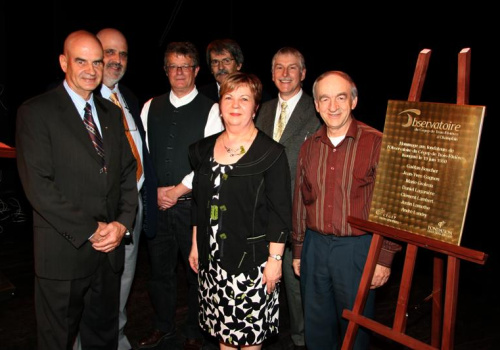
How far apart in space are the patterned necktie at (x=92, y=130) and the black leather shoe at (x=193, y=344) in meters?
1.42

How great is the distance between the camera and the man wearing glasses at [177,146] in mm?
2658

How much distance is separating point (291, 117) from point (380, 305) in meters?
1.84

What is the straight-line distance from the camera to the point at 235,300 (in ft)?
6.85

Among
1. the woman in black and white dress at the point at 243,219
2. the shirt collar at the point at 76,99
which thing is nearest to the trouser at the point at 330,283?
the woman in black and white dress at the point at 243,219

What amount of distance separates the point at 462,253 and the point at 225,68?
2085 mm

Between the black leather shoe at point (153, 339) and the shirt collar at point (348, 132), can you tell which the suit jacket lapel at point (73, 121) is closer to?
the shirt collar at point (348, 132)

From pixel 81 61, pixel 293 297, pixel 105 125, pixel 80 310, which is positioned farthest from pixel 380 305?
pixel 81 61

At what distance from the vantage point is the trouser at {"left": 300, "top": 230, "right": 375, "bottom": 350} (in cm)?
211

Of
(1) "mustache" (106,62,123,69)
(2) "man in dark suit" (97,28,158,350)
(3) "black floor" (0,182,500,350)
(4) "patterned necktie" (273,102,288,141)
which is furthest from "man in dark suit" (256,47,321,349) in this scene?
(1) "mustache" (106,62,123,69)

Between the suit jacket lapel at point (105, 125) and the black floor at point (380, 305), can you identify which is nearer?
the suit jacket lapel at point (105, 125)

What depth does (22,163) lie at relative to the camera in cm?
193

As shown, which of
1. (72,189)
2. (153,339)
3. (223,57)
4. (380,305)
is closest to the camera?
(72,189)

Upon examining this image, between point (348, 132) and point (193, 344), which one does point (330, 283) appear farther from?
point (193, 344)

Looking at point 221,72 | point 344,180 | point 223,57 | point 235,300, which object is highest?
point 223,57
